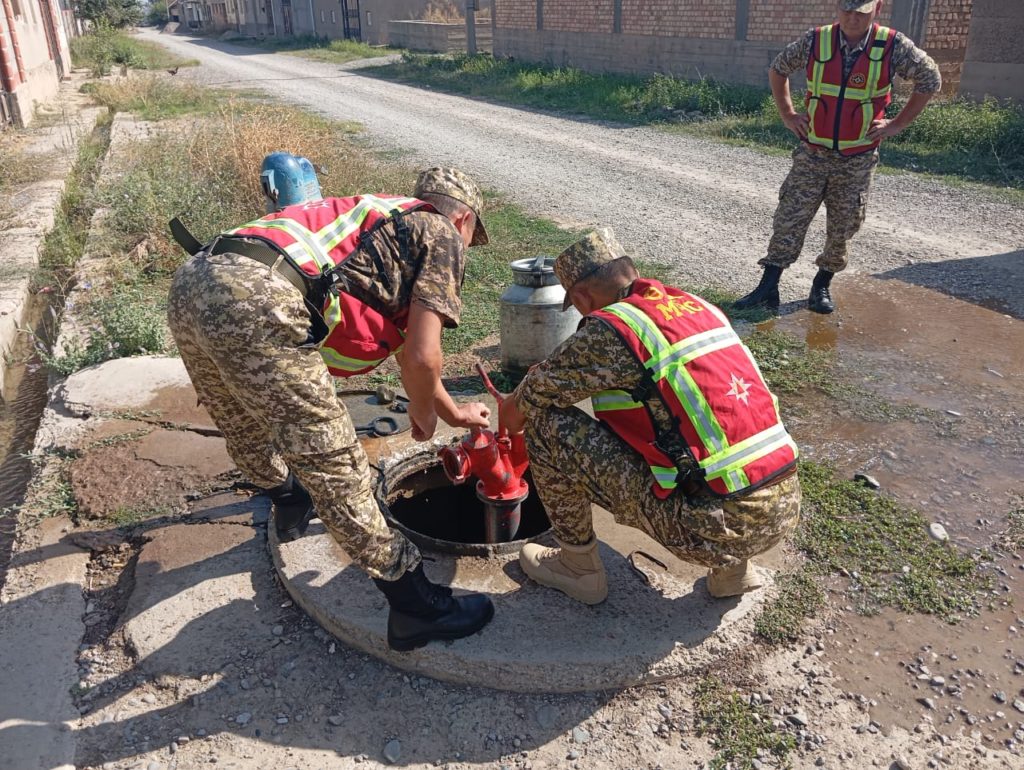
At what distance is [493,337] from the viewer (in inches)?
202

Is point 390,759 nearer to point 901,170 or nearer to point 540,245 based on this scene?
point 540,245

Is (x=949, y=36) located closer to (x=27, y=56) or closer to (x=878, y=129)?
(x=878, y=129)

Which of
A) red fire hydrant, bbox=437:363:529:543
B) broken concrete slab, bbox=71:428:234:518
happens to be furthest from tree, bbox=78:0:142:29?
red fire hydrant, bbox=437:363:529:543

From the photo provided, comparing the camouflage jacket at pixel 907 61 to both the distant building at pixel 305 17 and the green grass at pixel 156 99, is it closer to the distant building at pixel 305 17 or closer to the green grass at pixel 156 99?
the green grass at pixel 156 99

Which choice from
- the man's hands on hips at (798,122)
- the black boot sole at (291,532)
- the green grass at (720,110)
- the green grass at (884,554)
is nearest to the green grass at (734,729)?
the green grass at (884,554)

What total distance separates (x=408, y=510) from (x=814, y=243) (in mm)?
4595

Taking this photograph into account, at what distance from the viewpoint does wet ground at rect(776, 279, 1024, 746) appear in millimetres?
2486

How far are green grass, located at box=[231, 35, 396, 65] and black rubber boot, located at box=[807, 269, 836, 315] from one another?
2499cm

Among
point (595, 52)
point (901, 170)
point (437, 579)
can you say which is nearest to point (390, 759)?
point (437, 579)

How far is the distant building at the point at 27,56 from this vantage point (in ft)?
44.2

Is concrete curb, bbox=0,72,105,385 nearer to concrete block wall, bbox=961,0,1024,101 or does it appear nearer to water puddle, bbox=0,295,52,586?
water puddle, bbox=0,295,52,586

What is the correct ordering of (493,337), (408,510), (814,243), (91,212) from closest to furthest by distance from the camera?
(408,510) → (493,337) → (814,243) → (91,212)

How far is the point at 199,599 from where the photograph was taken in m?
2.94

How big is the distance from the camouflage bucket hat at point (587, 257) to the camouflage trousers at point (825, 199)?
10.5 feet
